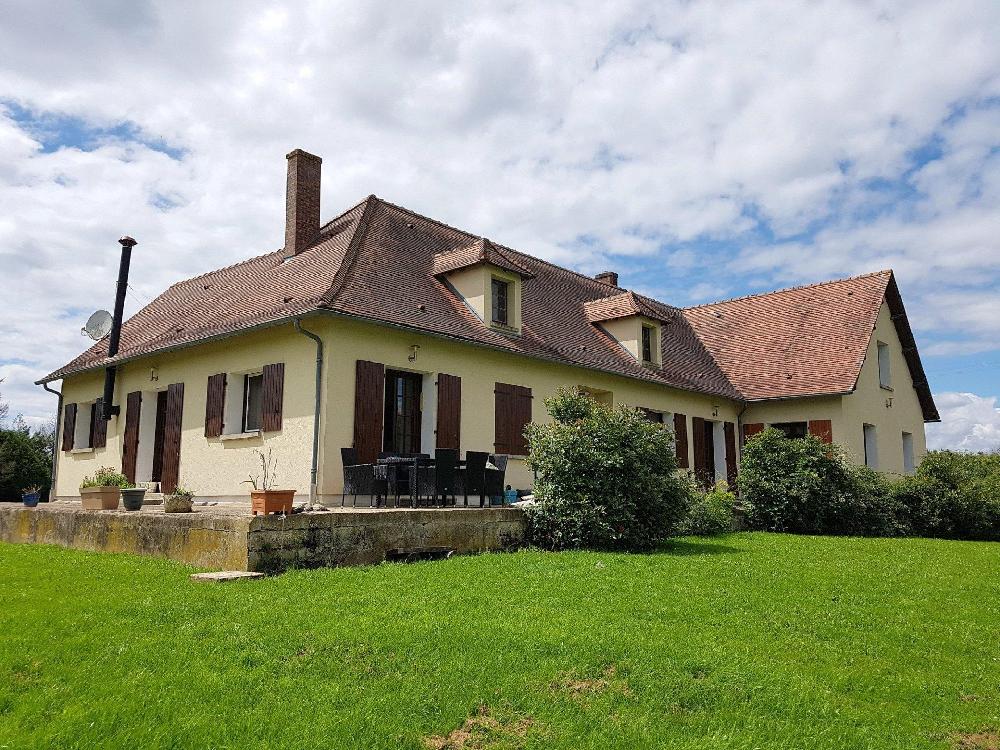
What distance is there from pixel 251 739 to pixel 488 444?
35.1ft

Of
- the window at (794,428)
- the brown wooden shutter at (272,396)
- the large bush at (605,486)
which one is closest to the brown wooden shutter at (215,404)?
the brown wooden shutter at (272,396)

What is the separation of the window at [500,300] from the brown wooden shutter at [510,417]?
1.49 metres

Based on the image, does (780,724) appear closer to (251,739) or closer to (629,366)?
(251,739)

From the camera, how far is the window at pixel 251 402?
14008mm

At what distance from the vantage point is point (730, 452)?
2178 centimetres

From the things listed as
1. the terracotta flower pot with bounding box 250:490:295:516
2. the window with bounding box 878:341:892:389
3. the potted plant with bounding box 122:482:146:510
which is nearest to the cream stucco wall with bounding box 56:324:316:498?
the potted plant with bounding box 122:482:146:510

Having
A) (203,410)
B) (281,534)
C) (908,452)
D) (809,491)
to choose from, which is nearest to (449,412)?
(203,410)

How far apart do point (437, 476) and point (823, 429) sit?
13.8 metres

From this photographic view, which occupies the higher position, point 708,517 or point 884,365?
point 884,365

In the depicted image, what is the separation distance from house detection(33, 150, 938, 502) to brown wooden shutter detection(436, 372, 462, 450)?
0.03 m

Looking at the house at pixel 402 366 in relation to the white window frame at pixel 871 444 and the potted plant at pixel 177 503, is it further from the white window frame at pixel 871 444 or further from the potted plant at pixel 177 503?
the potted plant at pixel 177 503

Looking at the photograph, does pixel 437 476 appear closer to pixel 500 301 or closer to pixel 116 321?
pixel 500 301

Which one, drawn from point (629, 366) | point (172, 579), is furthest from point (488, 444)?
point (172, 579)

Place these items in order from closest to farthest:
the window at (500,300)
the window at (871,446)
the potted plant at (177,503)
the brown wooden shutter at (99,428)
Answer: the potted plant at (177,503) < the window at (500,300) < the brown wooden shutter at (99,428) < the window at (871,446)
